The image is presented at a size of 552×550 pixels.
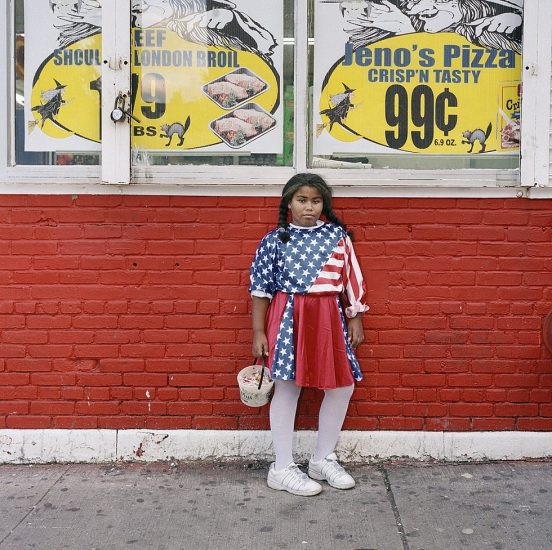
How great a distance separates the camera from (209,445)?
Result: 4734mm

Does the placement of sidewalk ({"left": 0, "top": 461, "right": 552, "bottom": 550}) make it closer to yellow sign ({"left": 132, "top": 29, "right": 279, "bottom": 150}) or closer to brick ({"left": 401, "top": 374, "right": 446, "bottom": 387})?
brick ({"left": 401, "top": 374, "right": 446, "bottom": 387})

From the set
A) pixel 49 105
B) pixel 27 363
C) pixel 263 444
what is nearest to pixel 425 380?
pixel 263 444

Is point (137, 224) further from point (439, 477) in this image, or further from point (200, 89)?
point (439, 477)

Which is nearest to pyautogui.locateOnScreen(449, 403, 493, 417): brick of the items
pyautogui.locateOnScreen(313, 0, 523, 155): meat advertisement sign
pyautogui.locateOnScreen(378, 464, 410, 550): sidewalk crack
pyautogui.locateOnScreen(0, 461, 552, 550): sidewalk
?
pyautogui.locateOnScreen(0, 461, 552, 550): sidewalk

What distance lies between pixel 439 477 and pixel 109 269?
7.39 feet

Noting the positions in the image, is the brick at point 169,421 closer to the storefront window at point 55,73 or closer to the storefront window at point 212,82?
the storefront window at point 212,82

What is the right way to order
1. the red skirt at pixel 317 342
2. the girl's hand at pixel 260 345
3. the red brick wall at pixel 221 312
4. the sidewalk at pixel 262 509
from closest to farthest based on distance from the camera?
the sidewalk at pixel 262 509 < the red skirt at pixel 317 342 < the girl's hand at pixel 260 345 < the red brick wall at pixel 221 312

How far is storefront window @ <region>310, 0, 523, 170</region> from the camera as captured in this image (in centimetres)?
467

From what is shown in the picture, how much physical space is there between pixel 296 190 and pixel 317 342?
2.76 ft

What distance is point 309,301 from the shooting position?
14.1 ft

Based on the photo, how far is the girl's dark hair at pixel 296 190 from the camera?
4.37 metres

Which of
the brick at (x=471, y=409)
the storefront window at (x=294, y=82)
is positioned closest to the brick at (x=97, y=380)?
the storefront window at (x=294, y=82)

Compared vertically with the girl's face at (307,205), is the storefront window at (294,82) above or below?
above

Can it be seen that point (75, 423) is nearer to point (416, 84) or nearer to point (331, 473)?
point (331, 473)
